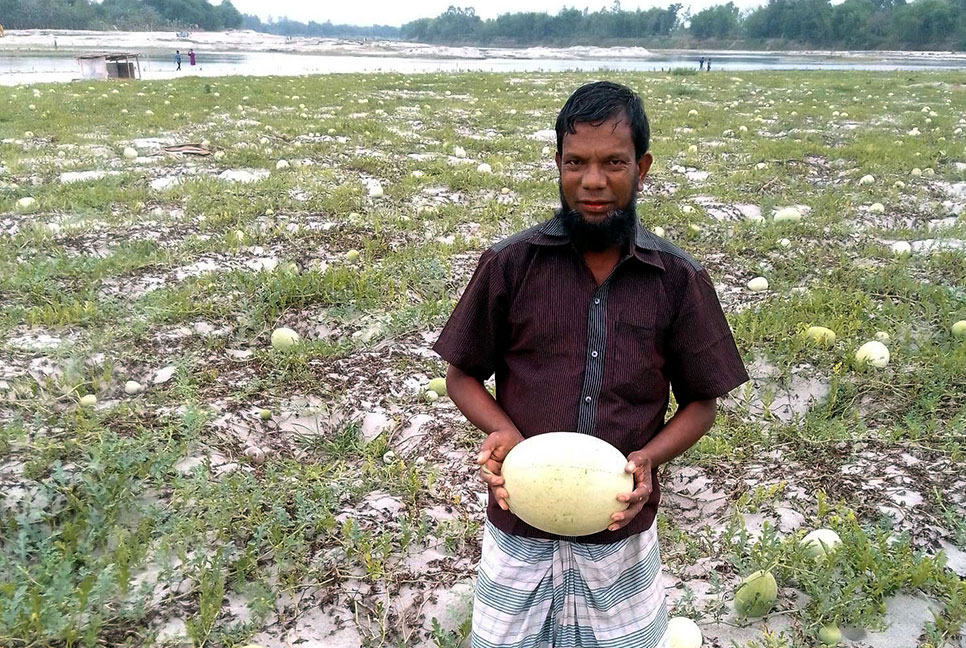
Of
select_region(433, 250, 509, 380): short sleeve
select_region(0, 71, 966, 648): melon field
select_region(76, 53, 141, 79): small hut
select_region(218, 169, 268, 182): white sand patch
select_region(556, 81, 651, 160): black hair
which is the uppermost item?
select_region(76, 53, 141, 79): small hut

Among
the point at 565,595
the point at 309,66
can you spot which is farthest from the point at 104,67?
the point at 565,595

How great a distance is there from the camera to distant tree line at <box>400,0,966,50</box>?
70.5 m

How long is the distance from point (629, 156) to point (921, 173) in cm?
846

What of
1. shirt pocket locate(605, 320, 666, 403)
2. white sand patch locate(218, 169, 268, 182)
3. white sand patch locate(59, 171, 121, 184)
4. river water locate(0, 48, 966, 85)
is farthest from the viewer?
river water locate(0, 48, 966, 85)

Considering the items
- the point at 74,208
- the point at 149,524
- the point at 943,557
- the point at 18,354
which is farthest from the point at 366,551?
the point at 74,208

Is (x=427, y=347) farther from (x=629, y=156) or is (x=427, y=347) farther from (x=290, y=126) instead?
(x=290, y=126)

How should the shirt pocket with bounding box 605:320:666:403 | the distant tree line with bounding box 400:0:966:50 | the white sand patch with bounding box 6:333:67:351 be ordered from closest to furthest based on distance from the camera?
1. the shirt pocket with bounding box 605:320:666:403
2. the white sand patch with bounding box 6:333:67:351
3. the distant tree line with bounding box 400:0:966:50

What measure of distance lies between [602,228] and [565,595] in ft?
3.20

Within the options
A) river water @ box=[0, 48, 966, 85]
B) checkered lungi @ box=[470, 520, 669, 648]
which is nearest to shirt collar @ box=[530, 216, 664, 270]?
checkered lungi @ box=[470, 520, 669, 648]

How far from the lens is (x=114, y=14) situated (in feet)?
299

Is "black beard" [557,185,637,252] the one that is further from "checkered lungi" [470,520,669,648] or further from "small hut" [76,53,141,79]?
"small hut" [76,53,141,79]

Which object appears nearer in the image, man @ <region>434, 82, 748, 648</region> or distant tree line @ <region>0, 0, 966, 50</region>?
man @ <region>434, 82, 748, 648</region>

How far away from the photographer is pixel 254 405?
146 inches

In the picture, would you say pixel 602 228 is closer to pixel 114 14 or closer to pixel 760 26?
pixel 760 26
